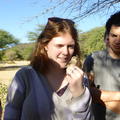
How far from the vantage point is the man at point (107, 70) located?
2105 millimetres

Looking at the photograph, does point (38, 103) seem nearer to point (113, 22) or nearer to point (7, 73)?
point (113, 22)

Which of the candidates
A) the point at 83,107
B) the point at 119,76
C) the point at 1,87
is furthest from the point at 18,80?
the point at 1,87

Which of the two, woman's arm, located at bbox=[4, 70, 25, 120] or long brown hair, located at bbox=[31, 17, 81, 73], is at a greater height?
long brown hair, located at bbox=[31, 17, 81, 73]

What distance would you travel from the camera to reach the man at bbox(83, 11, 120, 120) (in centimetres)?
211

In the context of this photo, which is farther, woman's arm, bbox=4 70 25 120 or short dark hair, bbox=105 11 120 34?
short dark hair, bbox=105 11 120 34

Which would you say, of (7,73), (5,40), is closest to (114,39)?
(7,73)

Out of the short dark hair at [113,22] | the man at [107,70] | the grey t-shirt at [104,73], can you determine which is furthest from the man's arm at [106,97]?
the short dark hair at [113,22]

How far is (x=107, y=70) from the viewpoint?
2.27 metres

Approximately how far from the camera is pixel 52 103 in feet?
5.65

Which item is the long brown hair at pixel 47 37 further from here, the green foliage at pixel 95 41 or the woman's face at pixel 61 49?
the green foliage at pixel 95 41

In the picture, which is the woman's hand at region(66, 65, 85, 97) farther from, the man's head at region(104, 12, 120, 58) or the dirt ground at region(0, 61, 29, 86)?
the dirt ground at region(0, 61, 29, 86)

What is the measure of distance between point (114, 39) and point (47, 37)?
591 mm

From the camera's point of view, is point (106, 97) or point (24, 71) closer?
point (24, 71)

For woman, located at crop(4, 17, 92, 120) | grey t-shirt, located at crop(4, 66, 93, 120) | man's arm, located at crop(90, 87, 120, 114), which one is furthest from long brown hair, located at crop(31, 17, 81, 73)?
man's arm, located at crop(90, 87, 120, 114)
